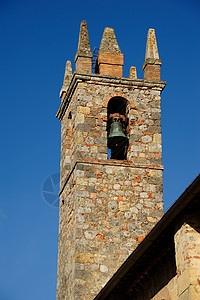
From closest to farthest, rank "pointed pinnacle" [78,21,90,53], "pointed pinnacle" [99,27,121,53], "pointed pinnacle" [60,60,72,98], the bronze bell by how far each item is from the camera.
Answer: the bronze bell
"pointed pinnacle" [78,21,90,53]
"pointed pinnacle" [99,27,121,53]
"pointed pinnacle" [60,60,72,98]

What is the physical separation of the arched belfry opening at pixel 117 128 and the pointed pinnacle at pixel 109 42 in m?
1.34

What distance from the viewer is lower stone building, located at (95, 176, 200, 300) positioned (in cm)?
760

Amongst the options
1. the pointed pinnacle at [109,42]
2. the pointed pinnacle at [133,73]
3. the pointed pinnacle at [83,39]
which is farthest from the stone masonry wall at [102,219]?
the pointed pinnacle at [133,73]

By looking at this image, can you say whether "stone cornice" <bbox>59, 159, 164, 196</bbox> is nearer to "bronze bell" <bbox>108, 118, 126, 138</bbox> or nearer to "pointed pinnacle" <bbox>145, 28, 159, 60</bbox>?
"bronze bell" <bbox>108, 118, 126, 138</bbox>

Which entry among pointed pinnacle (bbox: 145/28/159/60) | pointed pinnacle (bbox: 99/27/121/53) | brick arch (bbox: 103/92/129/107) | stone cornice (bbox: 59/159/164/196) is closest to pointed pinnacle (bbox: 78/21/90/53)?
pointed pinnacle (bbox: 99/27/121/53)

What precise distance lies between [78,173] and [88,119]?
133 centimetres

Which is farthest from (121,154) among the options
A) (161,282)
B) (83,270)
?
(161,282)

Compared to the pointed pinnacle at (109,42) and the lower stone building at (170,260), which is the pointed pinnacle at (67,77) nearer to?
the pointed pinnacle at (109,42)

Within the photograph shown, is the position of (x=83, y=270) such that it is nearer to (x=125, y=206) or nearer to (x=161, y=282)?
(x=125, y=206)

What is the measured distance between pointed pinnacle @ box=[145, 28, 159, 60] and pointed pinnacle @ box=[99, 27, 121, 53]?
709 mm

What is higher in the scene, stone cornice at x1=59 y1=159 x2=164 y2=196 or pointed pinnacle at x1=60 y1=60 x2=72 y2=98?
pointed pinnacle at x1=60 y1=60 x2=72 y2=98

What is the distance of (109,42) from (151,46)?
1.02 metres

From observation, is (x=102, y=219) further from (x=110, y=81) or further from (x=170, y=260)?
(x=170, y=260)

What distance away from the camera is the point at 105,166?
14.4 metres
